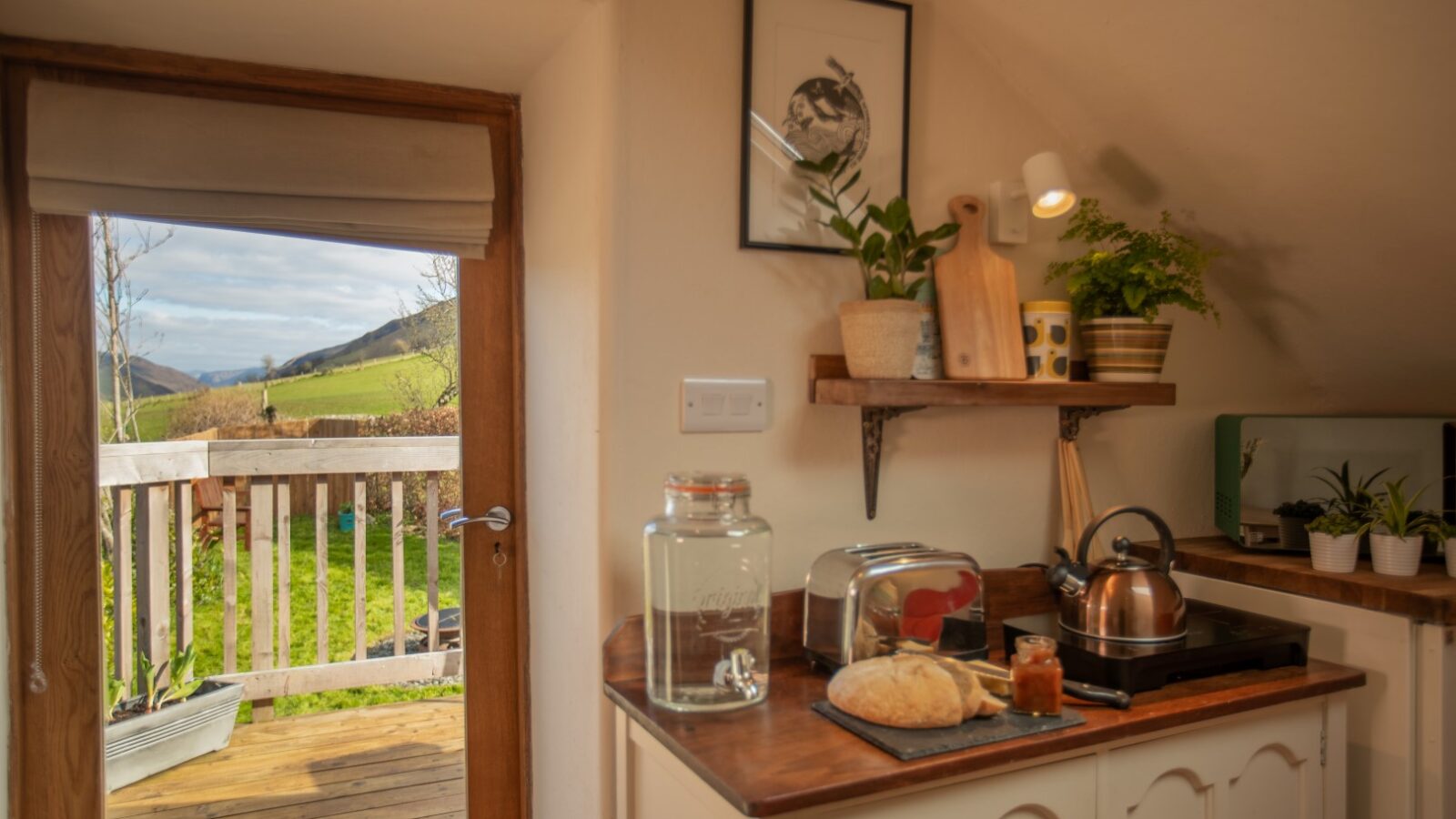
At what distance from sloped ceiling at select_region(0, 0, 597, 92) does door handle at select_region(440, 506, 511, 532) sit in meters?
0.90

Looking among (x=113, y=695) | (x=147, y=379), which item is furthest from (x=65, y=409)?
(x=113, y=695)

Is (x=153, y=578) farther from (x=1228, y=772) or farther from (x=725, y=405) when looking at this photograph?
(x=1228, y=772)

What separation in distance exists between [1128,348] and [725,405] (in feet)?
2.60

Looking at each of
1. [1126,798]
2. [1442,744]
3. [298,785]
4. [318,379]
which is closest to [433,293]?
[318,379]

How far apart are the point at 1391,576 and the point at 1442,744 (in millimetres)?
287

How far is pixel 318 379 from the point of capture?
1.90m

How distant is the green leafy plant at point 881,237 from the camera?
1.53m

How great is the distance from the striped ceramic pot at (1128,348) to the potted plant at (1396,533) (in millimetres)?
475

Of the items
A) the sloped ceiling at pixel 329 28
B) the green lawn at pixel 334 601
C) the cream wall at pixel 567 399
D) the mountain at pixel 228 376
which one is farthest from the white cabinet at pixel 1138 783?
the sloped ceiling at pixel 329 28

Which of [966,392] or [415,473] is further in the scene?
[415,473]

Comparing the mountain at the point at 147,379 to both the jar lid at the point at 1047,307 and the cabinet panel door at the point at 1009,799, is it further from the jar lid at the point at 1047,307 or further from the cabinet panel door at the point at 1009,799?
the jar lid at the point at 1047,307

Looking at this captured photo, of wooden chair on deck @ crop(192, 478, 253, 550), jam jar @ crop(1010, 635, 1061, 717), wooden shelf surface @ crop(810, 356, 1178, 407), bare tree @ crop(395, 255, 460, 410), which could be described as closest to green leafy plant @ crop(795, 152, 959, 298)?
wooden shelf surface @ crop(810, 356, 1178, 407)

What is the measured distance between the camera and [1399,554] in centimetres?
168

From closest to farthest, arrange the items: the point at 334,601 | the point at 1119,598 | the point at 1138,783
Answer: the point at 1138,783 → the point at 1119,598 → the point at 334,601
